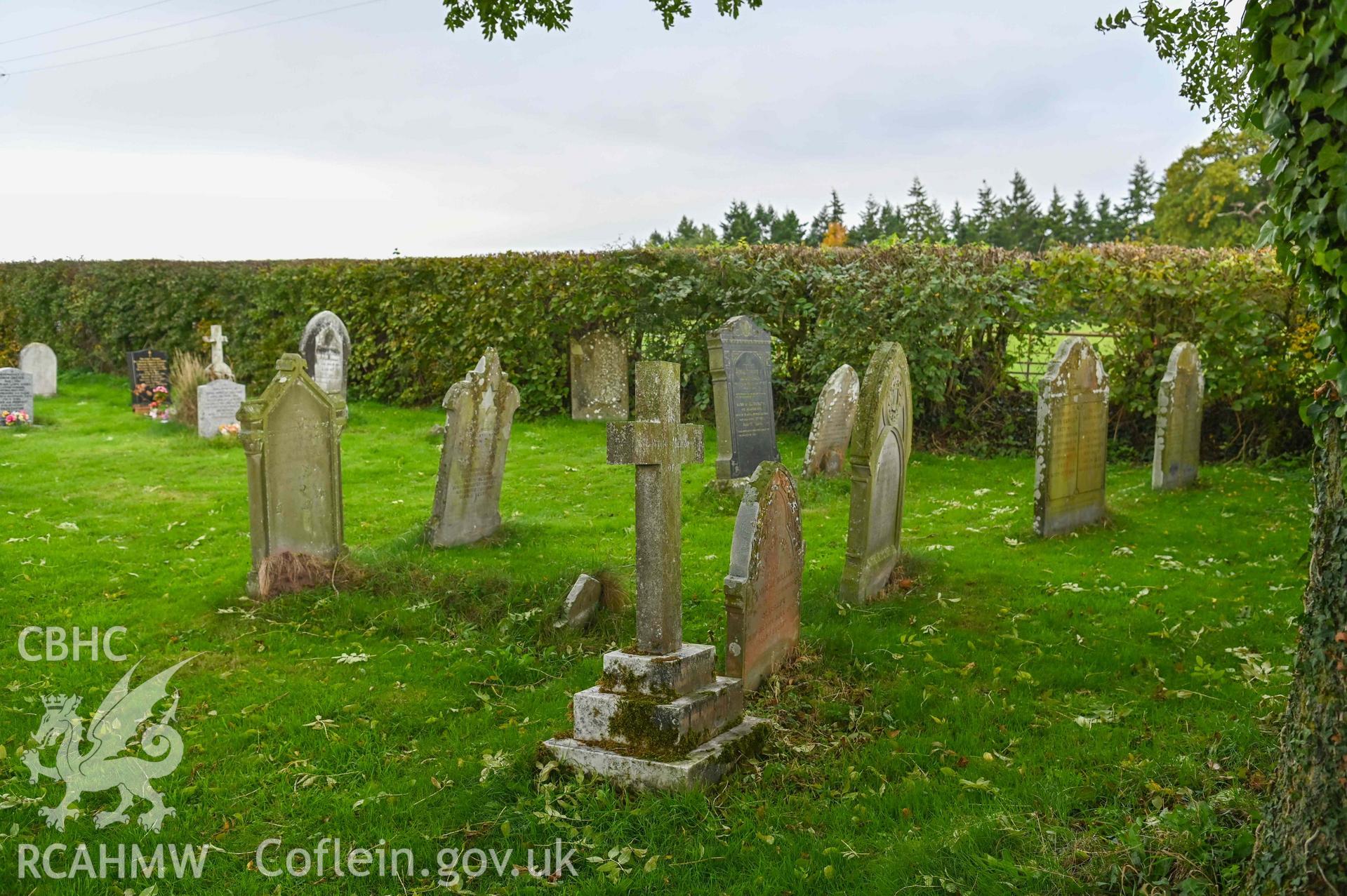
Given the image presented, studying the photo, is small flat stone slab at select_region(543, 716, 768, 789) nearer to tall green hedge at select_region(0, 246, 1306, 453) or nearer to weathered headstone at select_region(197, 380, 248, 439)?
tall green hedge at select_region(0, 246, 1306, 453)

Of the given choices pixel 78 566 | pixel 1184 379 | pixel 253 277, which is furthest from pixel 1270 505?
pixel 253 277

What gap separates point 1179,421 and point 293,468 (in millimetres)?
8551

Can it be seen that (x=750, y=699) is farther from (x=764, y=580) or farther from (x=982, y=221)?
(x=982, y=221)

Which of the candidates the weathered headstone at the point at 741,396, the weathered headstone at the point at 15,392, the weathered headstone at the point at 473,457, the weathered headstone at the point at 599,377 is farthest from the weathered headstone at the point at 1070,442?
the weathered headstone at the point at 15,392

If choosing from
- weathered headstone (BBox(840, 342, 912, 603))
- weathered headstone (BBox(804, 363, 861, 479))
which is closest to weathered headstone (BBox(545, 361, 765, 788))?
weathered headstone (BBox(840, 342, 912, 603))

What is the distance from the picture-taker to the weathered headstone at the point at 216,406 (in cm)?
1485

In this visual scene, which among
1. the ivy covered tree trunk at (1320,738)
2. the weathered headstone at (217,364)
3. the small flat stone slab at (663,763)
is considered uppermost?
the weathered headstone at (217,364)

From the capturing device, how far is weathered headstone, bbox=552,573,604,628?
6.37 m

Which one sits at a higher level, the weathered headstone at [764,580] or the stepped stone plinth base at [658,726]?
the weathered headstone at [764,580]

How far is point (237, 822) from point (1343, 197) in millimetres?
4548

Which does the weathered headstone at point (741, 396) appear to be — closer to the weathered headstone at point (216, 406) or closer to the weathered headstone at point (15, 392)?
the weathered headstone at point (216, 406)

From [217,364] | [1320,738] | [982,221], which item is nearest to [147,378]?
[217,364]

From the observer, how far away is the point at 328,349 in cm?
1662

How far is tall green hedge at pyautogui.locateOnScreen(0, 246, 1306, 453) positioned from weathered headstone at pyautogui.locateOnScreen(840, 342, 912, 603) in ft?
19.7
